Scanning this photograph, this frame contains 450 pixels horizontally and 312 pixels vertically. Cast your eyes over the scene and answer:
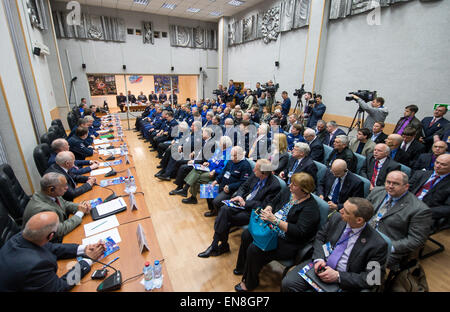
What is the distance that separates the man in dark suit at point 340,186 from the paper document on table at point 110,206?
8.27ft

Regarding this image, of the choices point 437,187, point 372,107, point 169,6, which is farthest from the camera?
point 169,6

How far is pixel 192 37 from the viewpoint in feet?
40.3

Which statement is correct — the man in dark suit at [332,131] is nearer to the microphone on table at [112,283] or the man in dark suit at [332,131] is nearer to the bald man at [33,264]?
the microphone on table at [112,283]

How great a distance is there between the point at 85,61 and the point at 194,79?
616 cm

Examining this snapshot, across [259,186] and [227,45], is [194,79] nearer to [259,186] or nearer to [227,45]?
[227,45]

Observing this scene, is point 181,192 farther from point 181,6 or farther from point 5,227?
point 181,6

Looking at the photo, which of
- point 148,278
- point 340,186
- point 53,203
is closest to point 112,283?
point 148,278

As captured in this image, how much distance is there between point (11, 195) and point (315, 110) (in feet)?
21.1

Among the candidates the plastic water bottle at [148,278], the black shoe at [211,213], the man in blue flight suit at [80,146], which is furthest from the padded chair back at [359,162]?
the man in blue flight suit at [80,146]

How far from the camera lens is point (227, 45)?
12.5 metres

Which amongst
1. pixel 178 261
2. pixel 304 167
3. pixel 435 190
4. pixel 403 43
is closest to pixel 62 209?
pixel 178 261

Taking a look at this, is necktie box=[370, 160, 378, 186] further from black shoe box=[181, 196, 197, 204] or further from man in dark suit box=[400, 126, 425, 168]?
black shoe box=[181, 196, 197, 204]

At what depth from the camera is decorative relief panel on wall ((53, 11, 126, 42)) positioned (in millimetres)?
9266

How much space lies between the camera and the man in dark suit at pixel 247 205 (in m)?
2.69
